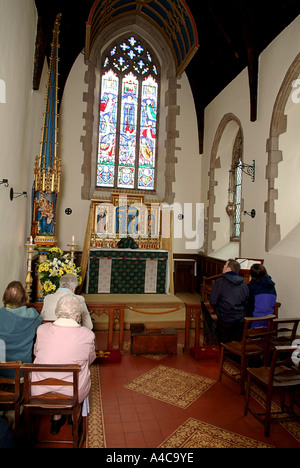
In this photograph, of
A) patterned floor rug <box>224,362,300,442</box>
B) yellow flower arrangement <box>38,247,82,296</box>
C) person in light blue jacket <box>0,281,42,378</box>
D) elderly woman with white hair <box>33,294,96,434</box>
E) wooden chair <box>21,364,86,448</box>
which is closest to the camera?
wooden chair <box>21,364,86,448</box>

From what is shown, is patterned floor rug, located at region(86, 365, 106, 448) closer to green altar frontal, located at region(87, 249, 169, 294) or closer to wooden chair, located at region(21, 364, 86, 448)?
wooden chair, located at region(21, 364, 86, 448)

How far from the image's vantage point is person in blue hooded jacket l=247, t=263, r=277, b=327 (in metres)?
3.75

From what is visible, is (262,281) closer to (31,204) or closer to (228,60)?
(31,204)

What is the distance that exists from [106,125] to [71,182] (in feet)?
6.32

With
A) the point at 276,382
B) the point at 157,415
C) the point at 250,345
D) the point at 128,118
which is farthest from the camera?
the point at 128,118

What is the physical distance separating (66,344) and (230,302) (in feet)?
6.63

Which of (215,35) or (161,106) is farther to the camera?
(161,106)

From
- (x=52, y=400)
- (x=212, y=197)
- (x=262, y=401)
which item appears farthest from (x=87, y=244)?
(x=52, y=400)

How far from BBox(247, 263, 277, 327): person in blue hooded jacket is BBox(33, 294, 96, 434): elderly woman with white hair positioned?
85.4 inches

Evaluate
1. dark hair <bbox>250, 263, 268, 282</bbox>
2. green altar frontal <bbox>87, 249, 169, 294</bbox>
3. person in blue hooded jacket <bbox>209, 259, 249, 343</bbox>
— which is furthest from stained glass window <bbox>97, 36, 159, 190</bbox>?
person in blue hooded jacket <bbox>209, 259, 249, 343</bbox>

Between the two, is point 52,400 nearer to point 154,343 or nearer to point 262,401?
point 262,401

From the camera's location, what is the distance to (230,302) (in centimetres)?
364

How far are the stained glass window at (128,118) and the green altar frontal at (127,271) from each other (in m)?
2.57

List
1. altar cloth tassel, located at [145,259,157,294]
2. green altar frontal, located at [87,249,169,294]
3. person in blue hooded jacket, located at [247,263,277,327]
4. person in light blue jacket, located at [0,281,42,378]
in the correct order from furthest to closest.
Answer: altar cloth tassel, located at [145,259,157,294] → green altar frontal, located at [87,249,169,294] → person in blue hooded jacket, located at [247,263,277,327] → person in light blue jacket, located at [0,281,42,378]
